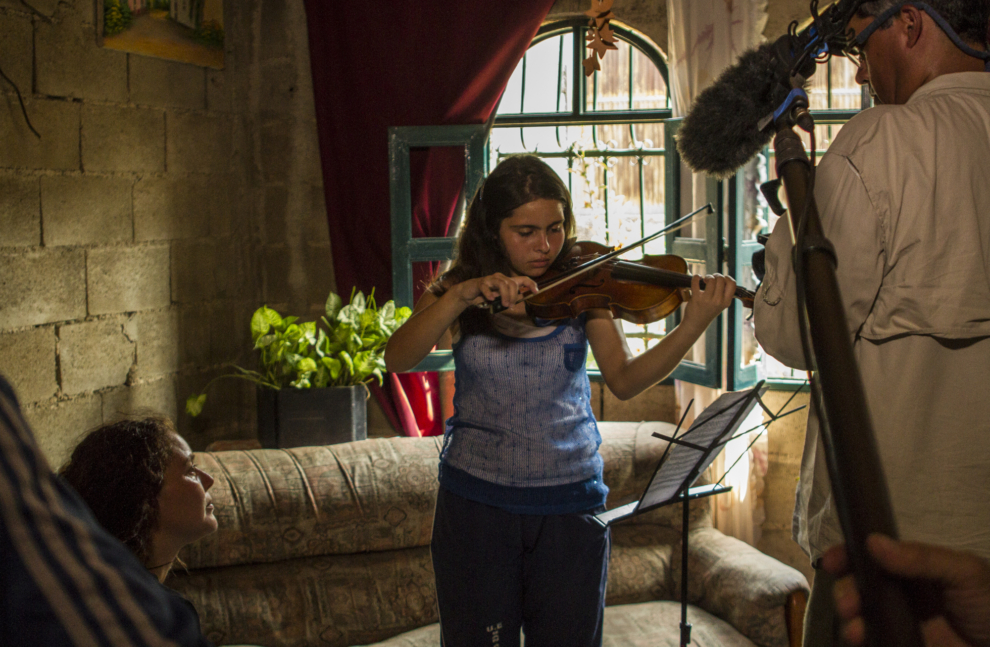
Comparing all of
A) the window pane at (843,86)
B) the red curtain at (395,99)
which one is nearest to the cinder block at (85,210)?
the red curtain at (395,99)

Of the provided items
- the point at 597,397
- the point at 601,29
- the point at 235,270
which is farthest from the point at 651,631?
the point at 235,270

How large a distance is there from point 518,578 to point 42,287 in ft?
5.86

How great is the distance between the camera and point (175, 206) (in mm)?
3037

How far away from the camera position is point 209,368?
3.26 metres

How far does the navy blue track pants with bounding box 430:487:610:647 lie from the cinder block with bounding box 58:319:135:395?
1.63 m

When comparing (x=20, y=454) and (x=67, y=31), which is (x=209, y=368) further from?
(x=20, y=454)

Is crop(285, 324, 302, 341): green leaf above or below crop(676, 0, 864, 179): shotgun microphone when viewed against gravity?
below

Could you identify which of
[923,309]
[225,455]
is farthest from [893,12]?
[225,455]

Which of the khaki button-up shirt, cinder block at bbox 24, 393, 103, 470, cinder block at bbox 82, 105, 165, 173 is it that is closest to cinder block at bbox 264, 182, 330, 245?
cinder block at bbox 82, 105, 165, 173

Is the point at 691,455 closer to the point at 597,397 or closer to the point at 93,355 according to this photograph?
the point at 597,397

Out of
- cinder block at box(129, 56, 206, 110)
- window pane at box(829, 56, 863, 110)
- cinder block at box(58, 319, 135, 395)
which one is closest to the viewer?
cinder block at box(58, 319, 135, 395)

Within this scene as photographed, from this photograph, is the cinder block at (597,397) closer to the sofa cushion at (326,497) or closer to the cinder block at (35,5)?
the sofa cushion at (326,497)

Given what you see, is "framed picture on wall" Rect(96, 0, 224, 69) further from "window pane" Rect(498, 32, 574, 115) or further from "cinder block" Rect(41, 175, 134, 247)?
"window pane" Rect(498, 32, 574, 115)

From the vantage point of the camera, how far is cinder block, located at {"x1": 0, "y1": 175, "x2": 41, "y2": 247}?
2.34m
